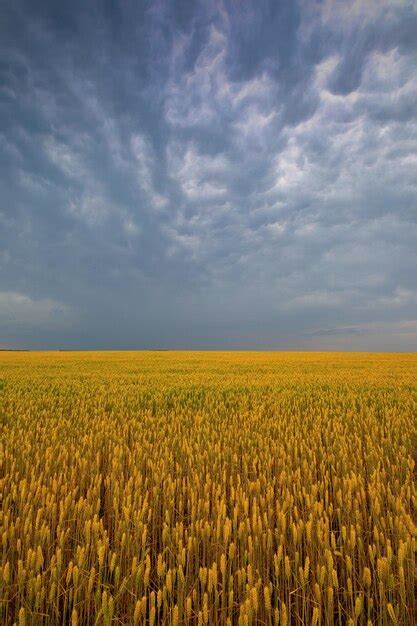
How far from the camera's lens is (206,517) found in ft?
8.52

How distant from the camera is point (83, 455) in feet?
14.4

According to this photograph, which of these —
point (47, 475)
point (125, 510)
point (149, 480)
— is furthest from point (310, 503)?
point (47, 475)

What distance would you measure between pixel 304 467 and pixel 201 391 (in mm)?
6442

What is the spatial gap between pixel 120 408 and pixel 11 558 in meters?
5.27

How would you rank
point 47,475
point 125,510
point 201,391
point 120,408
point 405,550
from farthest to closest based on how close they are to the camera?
point 201,391 < point 120,408 < point 47,475 < point 125,510 < point 405,550

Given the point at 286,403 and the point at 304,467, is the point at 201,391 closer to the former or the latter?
the point at 286,403

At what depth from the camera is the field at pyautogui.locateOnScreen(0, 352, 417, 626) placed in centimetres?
198

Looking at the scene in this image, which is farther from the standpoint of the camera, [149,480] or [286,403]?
[286,403]

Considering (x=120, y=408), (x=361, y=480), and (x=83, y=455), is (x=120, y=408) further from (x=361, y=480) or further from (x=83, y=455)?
(x=361, y=480)

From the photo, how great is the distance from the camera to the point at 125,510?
2633 millimetres

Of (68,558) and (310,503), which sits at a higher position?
(310,503)

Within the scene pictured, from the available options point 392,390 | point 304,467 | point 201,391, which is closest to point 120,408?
point 201,391

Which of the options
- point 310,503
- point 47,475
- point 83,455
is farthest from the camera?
point 83,455

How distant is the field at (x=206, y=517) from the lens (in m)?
1.98
